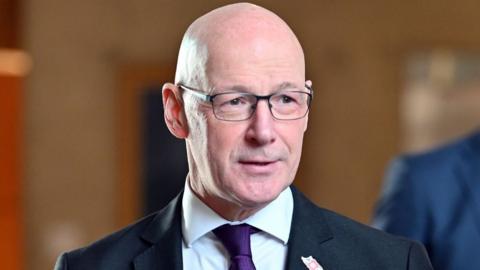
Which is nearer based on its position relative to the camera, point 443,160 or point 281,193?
point 281,193

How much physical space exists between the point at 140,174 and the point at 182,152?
0.26 metres

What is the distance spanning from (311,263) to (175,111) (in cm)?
33

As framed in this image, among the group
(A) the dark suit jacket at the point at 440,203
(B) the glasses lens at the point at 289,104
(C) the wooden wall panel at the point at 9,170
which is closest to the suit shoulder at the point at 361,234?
(B) the glasses lens at the point at 289,104

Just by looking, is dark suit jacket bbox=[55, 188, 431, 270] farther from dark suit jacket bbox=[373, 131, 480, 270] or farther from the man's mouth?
dark suit jacket bbox=[373, 131, 480, 270]

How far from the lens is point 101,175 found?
651cm

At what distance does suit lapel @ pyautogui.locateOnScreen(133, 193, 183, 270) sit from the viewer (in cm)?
197

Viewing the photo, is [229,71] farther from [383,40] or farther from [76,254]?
[383,40]

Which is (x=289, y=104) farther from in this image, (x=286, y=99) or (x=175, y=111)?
(x=175, y=111)

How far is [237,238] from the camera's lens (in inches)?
76.7

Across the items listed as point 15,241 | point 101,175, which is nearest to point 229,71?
point 15,241

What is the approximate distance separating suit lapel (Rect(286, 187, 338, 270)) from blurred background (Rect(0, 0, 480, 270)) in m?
4.13

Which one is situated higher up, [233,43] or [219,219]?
[233,43]

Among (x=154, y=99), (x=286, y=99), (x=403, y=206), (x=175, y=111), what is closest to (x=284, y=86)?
(x=286, y=99)

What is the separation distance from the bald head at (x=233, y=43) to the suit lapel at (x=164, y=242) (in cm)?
27
